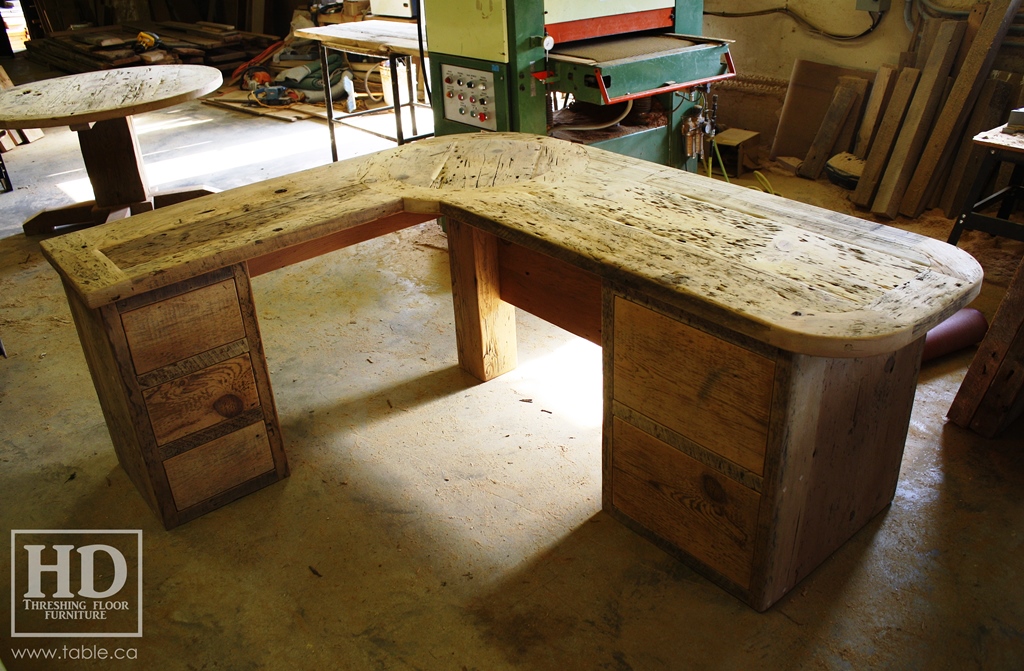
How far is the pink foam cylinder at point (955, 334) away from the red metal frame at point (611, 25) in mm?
1629

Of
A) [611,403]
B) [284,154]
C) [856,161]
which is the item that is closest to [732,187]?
[611,403]

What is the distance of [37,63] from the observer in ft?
29.8

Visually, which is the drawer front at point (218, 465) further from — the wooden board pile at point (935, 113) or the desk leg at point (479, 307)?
the wooden board pile at point (935, 113)

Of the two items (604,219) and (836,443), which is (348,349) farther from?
(836,443)

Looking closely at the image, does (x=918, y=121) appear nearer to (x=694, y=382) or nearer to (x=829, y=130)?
(x=829, y=130)

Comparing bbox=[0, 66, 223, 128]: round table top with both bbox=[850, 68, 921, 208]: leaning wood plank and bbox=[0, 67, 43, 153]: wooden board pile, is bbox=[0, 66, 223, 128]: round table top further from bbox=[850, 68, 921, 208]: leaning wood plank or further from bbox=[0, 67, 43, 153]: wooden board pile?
bbox=[850, 68, 921, 208]: leaning wood plank

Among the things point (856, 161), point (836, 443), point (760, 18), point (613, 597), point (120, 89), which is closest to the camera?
point (836, 443)

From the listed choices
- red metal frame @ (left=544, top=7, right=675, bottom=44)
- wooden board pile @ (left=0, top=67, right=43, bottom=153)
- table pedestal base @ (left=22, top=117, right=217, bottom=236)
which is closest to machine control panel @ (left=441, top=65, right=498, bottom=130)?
red metal frame @ (left=544, top=7, right=675, bottom=44)

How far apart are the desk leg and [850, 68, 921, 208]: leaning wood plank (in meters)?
2.37

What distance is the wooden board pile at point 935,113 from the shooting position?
143 inches

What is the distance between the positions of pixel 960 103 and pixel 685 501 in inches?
116

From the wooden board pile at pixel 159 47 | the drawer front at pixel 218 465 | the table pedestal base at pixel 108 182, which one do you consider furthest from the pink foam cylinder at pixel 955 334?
the wooden board pile at pixel 159 47

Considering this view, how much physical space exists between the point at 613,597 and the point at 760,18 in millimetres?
4053

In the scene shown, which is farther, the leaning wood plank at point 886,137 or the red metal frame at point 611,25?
the leaning wood plank at point 886,137
